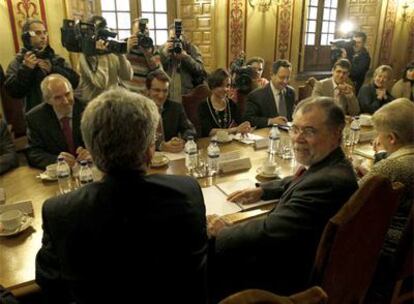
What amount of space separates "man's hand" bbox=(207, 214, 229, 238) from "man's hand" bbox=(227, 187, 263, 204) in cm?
21

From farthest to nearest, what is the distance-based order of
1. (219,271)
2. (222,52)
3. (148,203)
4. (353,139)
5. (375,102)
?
(222,52)
(375,102)
(353,139)
(219,271)
(148,203)

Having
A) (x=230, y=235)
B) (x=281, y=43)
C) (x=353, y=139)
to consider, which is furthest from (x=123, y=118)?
(x=281, y=43)

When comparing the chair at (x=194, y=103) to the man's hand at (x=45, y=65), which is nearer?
the man's hand at (x=45, y=65)

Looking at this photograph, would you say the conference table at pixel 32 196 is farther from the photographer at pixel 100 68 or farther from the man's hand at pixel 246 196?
the photographer at pixel 100 68

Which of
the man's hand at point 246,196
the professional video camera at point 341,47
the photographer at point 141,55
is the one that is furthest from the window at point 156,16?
the man's hand at point 246,196

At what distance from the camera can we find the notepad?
158 centimetres

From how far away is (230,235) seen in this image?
1.37 metres

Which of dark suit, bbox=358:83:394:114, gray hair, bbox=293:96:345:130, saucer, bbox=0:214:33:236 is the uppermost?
gray hair, bbox=293:96:345:130

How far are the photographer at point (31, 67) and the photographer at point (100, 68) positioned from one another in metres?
0.28

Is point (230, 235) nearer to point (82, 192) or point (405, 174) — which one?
point (82, 192)

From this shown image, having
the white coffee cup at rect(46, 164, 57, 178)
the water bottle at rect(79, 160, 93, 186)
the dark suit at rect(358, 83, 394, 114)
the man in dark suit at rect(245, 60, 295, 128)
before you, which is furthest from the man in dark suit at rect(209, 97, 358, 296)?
the dark suit at rect(358, 83, 394, 114)

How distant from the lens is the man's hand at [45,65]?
293cm

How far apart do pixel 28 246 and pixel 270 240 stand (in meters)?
0.88

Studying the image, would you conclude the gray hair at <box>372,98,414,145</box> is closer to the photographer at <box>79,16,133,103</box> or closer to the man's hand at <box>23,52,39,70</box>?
the photographer at <box>79,16,133,103</box>
